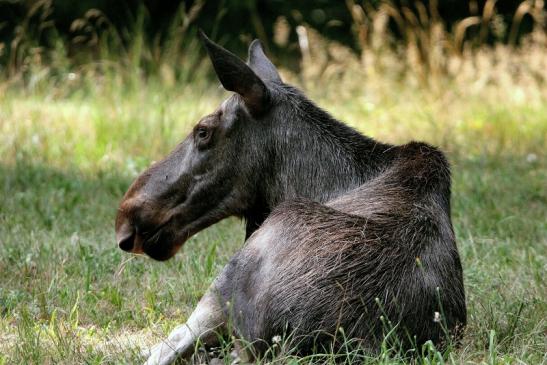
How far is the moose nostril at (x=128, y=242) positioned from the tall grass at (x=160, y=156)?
1.15 ft

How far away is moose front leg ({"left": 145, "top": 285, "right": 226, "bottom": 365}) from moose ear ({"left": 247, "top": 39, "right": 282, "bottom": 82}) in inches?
60.0

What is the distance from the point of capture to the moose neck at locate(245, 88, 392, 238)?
528cm

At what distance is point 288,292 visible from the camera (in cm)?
433

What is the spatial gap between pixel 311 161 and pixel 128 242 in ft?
3.49

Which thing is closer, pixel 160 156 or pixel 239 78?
pixel 239 78

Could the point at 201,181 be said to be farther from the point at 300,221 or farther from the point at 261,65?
the point at 300,221

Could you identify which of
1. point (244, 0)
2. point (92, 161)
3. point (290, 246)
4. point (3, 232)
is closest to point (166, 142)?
point (92, 161)

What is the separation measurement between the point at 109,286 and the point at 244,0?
465 inches

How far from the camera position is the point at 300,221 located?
4590mm

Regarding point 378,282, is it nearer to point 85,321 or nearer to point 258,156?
point 258,156

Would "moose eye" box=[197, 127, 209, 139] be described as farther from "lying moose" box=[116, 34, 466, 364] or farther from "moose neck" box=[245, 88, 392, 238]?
"moose neck" box=[245, 88, 392, 238]

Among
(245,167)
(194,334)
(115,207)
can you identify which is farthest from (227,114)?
(115,207)

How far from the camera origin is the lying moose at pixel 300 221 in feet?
14.3

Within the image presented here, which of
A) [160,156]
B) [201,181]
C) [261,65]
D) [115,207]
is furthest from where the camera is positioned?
[160,156]
